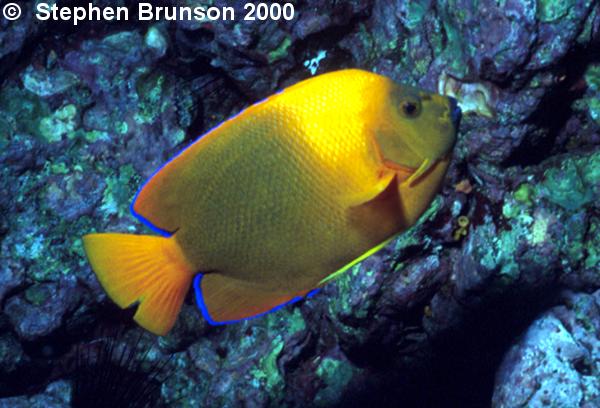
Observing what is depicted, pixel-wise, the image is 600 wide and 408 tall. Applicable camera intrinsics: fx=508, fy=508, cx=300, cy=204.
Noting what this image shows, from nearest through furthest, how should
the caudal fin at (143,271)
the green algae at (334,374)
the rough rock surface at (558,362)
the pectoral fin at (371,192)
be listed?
the pectoral fin at (371,192) < the caudal fin at (143,271) < the rough rock surface at (558,362) < the green algae at (334,374)

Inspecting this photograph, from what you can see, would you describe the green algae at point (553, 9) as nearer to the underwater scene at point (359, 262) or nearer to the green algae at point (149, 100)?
the underwater scene at point (359, 262)

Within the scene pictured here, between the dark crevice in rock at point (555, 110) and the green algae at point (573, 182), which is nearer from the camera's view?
the dark crevice in rock at point (555, 110)

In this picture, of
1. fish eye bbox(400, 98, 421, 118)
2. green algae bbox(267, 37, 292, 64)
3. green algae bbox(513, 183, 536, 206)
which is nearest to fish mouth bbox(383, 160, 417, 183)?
fish eye bbox(400, 98, 421, 118)

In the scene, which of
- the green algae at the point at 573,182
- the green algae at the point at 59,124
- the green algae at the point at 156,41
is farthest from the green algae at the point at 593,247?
the green algae at the point at 59,124

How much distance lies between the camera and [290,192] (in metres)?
1.44

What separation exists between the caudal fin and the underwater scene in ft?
1.85

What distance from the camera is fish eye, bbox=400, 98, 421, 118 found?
1.47 meters

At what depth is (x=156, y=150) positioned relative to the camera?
3.01m

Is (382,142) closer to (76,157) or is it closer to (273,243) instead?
(273,243)

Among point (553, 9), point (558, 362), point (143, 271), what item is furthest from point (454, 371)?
point (143, 271)

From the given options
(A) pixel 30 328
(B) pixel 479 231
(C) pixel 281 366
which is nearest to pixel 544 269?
(B) pixel 479 231

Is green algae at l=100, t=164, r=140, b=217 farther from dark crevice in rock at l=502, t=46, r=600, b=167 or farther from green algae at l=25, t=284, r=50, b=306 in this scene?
dark crevice in rock at l=502, t=46, r=600, b=167

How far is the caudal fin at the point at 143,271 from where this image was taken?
1.56m

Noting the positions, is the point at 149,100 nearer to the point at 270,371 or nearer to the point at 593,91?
the point at 270,371
